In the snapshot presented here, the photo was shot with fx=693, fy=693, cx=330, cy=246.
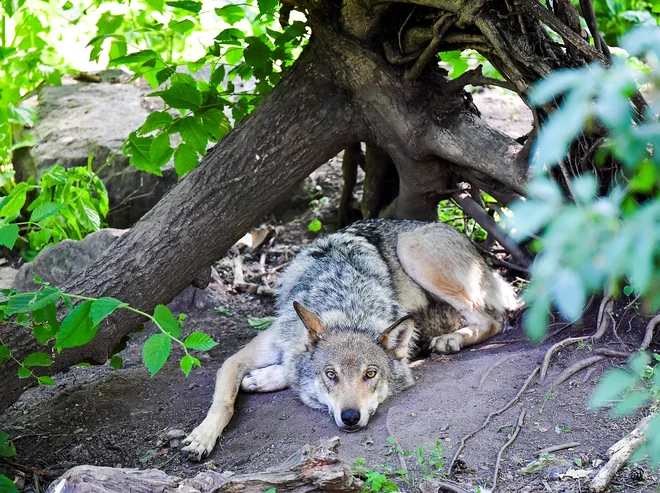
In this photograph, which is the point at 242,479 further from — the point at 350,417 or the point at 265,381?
the point at 265,381

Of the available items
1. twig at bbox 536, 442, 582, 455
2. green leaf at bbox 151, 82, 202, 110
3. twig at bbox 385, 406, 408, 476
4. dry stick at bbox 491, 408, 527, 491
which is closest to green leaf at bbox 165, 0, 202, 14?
green leaf at bbox 151, 82, 202, 110

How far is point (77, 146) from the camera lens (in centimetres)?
846

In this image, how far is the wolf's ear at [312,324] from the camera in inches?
208

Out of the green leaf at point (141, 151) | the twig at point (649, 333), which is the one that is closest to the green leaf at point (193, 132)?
the green leaf at point (141, 151)

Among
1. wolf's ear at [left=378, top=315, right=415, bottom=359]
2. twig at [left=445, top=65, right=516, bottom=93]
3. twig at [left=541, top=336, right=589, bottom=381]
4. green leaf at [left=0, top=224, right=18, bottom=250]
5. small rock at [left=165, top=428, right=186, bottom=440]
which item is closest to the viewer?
green leaf at [left=0, top=224, right=18, bottom=250]

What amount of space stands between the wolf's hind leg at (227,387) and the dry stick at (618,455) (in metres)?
2.45

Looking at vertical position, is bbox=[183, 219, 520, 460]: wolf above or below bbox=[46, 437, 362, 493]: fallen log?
below

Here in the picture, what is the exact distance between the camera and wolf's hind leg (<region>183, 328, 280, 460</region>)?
4.64 metres

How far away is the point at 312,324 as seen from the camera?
537 cm

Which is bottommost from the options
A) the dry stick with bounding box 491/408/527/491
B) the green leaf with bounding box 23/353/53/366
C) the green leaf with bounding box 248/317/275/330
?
the green leaf with bounding box 248/317/275/330

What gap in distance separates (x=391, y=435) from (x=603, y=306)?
1.81 metres

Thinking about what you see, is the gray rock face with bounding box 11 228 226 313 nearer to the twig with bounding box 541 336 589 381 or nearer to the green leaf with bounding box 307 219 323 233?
the green leaf with bounding box 307 219 323 233

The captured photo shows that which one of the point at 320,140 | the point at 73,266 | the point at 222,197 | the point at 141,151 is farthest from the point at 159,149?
the point at 73,266

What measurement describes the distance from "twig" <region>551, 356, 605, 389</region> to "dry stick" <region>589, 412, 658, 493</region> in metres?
0.75
